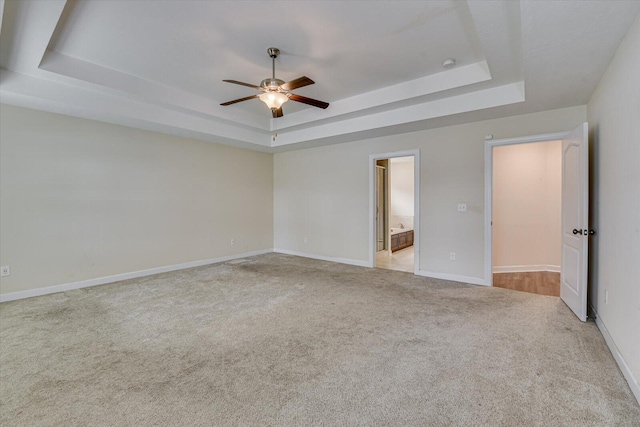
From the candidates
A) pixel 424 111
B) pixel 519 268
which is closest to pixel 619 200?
pixel 424 111

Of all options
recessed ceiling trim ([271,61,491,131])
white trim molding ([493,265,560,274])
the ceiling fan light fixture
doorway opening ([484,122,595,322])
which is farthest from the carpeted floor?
recessed ceiling trim ([271,61,491,131])

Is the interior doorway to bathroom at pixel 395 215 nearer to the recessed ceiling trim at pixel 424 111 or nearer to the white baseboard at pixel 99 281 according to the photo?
the recessed ceiling trim at pixel 424 111

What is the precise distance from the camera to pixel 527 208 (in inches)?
205

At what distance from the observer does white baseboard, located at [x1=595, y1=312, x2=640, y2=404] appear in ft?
5.98

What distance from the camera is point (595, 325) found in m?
2.83

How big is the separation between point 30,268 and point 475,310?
5.53 metres

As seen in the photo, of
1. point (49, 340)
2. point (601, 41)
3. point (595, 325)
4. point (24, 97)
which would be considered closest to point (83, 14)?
point (24, 97)

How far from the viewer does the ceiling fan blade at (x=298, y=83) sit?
2732 millimetres

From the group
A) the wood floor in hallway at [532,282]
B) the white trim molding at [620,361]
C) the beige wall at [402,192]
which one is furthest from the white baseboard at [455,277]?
the beige wall at [402,192]

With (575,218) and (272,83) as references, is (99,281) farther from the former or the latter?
(575,218)

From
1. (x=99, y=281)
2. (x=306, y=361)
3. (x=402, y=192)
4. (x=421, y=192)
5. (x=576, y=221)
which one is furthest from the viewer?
(x=402, y=192)

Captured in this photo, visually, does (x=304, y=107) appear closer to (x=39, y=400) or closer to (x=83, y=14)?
(x=83, y=14)

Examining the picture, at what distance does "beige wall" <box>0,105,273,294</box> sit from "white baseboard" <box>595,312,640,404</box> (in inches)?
223

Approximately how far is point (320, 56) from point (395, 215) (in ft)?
21.9
